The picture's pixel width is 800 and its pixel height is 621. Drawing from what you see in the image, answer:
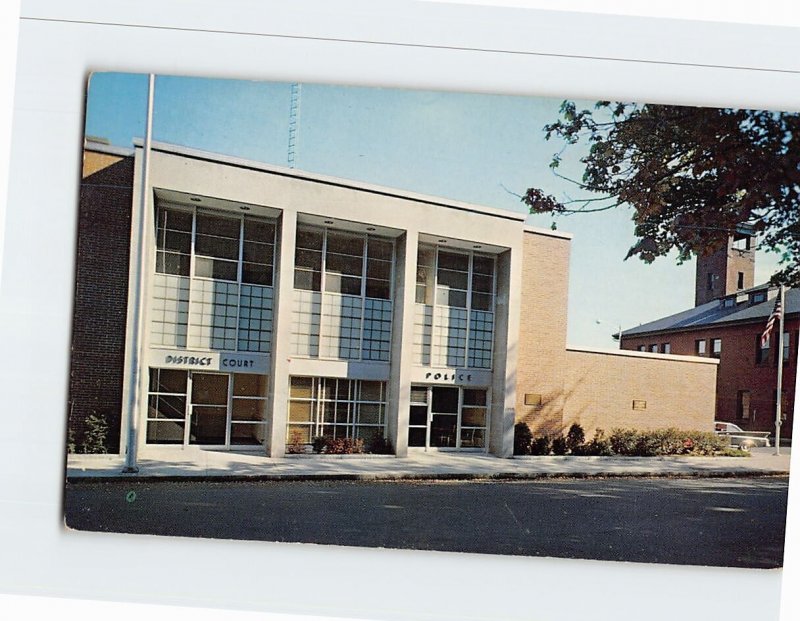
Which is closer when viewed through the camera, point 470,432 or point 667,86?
point 667,86

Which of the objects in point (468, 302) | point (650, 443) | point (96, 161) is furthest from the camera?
point (468, 302)

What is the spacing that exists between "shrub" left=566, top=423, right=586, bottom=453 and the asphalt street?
57 centimetres

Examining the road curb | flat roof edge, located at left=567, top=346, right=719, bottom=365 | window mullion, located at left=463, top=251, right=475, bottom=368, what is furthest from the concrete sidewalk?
window mullion, located at left=463, top=251, right=475, bottom=368

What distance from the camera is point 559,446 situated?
9016mm

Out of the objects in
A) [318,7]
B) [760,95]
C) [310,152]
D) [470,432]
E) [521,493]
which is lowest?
[521,493]

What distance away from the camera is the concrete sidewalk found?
325 inches

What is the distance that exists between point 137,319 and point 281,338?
1708 millimetres

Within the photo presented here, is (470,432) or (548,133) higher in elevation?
(548,133)

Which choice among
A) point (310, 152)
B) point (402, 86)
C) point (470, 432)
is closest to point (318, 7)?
point (402, 86)

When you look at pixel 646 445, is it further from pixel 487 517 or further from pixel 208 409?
pixel 208 409

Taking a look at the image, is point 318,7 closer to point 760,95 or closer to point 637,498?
point 760,95

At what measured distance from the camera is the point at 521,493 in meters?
8.75

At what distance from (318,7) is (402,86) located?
112cm

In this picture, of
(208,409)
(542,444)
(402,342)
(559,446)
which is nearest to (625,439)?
(559,446)
